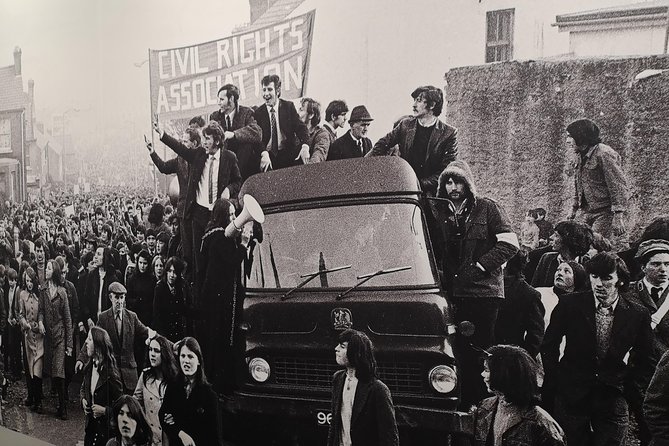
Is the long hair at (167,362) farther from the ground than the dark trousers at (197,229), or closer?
closer

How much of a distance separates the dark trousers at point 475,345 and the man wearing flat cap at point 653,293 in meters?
0.56

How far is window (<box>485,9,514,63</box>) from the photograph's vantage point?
117 inches

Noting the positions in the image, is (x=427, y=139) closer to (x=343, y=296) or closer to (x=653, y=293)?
(x=343, y=296)

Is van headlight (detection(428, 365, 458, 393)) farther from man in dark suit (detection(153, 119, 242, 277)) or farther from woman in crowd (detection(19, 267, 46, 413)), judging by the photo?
woman in crowd (detection(19, 267, 46, 413))

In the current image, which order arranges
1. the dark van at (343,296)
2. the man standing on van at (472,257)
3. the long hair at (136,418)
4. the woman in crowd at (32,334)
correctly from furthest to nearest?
the woman in crowd at (32,334) → the long hair at (136,418) → the dark van at (343,296) → the man standing on van at (472,257)

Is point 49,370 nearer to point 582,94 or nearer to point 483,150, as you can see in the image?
point 483,150

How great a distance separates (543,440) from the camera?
2.80m

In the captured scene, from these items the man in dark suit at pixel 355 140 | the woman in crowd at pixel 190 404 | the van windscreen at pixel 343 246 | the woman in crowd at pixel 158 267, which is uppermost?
the man in dark suit at pixel 355 140

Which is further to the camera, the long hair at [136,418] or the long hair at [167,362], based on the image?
the long hair at [136,418]

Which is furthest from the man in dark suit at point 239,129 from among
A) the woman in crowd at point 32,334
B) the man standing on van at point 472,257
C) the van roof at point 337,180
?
the woman in crowd at point 32,334

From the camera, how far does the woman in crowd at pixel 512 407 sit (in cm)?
282

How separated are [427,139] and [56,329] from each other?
131 inches

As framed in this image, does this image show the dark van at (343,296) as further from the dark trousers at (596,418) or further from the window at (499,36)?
the window at (499,36)

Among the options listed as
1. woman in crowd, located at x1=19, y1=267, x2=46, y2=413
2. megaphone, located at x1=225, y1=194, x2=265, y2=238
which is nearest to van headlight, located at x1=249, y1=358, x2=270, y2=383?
megaphone, located at x1=225, y1=194, x2=265, y2=238
